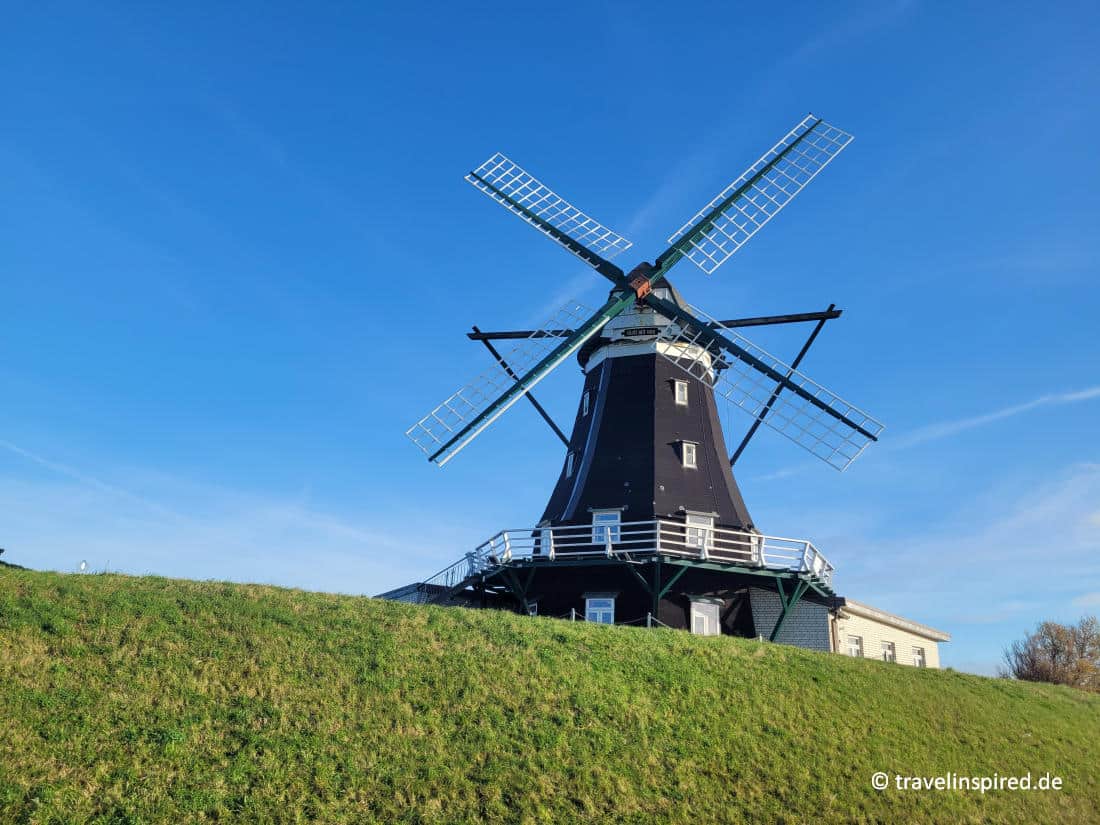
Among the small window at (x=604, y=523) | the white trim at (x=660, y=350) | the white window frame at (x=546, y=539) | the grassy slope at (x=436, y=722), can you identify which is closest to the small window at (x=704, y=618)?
the small window at (x=604, y=523)

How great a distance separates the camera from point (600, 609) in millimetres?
27203

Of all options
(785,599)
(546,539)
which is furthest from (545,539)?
(785,599)

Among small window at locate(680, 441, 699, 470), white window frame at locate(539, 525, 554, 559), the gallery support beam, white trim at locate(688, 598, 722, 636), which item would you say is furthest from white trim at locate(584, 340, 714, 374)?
white trim at locate(688, 598, 722, 636)

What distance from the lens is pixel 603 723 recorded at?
55.9ft

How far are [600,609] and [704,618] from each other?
10.4 ft

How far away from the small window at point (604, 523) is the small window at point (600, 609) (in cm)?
179

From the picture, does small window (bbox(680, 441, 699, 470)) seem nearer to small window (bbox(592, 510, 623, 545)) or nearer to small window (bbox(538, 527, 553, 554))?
small window (bbox(592, 510, 623, 545))

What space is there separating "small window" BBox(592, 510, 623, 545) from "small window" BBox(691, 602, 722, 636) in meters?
3.19

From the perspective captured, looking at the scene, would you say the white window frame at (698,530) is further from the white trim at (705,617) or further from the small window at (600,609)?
the small window at (600,609)

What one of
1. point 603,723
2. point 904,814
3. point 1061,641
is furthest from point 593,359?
point 1061,641

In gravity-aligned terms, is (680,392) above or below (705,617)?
above

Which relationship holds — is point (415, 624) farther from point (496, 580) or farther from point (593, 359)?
point (593, 359)

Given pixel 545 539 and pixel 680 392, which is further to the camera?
pixel 680 392

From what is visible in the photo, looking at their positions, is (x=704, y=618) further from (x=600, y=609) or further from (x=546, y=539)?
(x=546, y=539)
